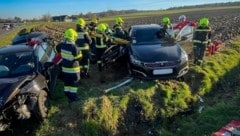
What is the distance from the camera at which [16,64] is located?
1107 centimetres

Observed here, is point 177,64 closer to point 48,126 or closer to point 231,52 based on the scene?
point 48,126

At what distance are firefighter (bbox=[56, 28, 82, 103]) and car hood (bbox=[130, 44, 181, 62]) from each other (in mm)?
2533

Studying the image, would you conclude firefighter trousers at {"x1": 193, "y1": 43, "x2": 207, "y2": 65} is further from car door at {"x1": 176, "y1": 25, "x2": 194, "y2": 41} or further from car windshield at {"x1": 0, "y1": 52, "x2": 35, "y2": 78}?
car windshield at {"x1": 0, "y1": 52, "x2": 35, "y2": 78}

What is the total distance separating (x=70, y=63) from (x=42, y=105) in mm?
1719

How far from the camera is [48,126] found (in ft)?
33.3

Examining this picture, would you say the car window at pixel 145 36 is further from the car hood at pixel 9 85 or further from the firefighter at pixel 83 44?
the car hood at pixel 9 85

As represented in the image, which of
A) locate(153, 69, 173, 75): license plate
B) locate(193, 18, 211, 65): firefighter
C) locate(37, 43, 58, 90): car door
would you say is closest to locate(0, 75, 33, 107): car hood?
locate(37, 43, 58, 90): car door

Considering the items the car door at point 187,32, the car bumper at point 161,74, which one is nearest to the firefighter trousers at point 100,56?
the car bumper at point 161,74

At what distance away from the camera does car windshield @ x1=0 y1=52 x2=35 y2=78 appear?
35.1 ft

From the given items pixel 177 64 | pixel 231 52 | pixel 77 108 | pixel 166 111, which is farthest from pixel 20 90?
pixel 231 52

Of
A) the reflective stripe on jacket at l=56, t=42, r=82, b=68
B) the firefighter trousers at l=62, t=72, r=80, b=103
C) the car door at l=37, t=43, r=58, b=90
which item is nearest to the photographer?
the car door at l=37, t=43, r=58, b=90

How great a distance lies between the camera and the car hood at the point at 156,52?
1310 centimetres

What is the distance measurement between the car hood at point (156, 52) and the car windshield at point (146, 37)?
0.47 metres

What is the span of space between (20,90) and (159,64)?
194 inches
